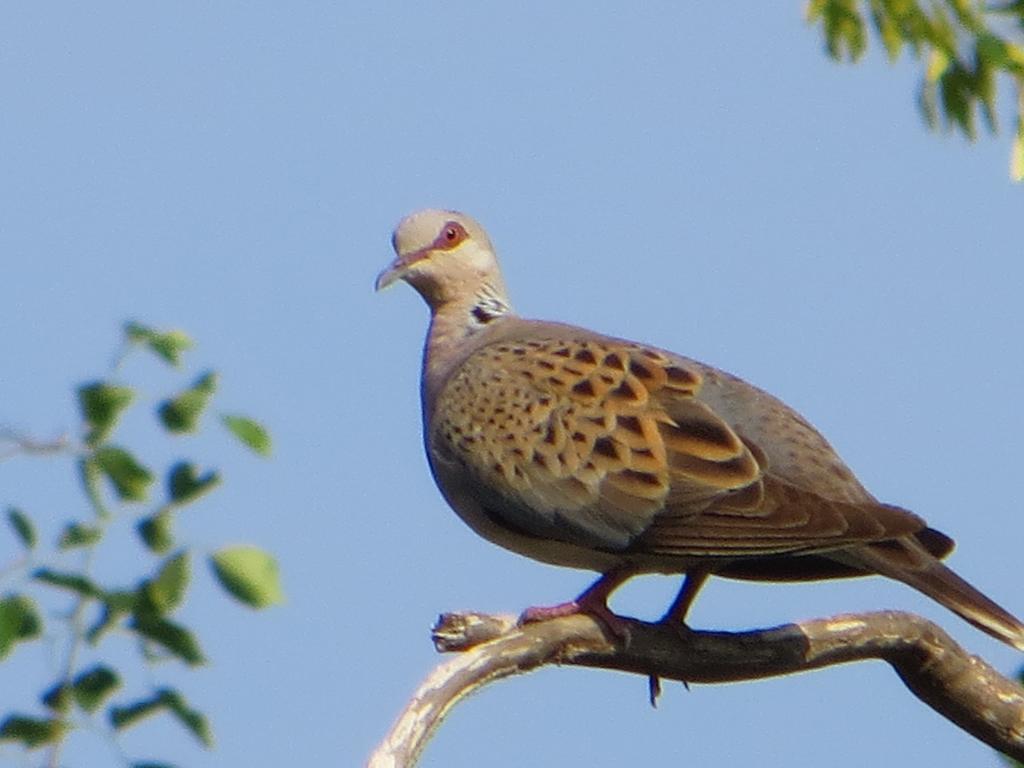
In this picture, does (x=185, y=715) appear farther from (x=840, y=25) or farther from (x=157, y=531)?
(x=840, y=25)

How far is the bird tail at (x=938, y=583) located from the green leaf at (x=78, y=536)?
2.11 metres

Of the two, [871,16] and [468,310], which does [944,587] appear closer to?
[871,16]

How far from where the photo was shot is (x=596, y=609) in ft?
13.7

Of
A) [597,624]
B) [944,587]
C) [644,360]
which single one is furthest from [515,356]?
[944,587]

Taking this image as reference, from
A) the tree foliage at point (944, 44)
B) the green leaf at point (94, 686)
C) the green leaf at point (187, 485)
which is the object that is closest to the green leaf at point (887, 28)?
the tree foliage at point (944, 44)

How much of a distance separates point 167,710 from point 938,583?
2.06 m

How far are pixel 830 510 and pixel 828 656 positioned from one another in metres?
0.33

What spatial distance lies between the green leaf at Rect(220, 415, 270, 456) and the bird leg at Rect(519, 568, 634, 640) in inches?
62.3

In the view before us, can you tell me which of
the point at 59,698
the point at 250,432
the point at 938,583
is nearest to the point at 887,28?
the point at 938,583

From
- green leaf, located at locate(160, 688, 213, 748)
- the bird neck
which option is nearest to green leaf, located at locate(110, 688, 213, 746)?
green leaf, located at locate(160, 688, 213, 748)

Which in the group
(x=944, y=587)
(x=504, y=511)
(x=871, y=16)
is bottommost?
(x=944, y=587)

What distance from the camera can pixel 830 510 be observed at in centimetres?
414

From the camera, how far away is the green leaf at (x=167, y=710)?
2.34 m

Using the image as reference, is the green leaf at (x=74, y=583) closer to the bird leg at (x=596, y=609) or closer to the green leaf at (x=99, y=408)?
the green leaf at (x=99, y=408)
